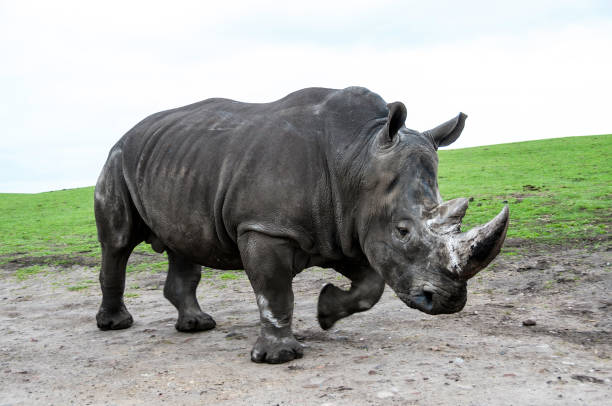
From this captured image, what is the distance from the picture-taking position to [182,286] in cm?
618

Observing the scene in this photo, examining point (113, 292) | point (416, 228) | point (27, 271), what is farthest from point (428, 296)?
point (27, 271)

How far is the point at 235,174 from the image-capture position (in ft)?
16.2

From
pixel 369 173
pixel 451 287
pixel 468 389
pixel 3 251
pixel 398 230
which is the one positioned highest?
pixel 369 173

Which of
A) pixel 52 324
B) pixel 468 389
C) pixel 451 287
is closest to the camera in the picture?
pixel 468 389

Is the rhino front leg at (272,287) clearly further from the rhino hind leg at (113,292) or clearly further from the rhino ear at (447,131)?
the rhino hind leg at (113,292)

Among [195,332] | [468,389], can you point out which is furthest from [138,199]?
[468,389]

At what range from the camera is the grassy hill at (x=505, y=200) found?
11.8 meters

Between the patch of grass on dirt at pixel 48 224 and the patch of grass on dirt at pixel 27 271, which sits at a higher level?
the patch of grass on dirt at pixel 27 271

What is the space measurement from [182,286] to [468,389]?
322cm

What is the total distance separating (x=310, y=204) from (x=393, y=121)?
860mm

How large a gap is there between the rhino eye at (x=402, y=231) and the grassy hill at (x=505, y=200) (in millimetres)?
5940

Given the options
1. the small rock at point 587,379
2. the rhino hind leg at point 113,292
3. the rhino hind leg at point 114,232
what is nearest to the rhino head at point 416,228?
the small rock at point 587,379

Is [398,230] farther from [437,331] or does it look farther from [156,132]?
[156,132]

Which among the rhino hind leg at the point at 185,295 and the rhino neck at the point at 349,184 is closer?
the rhino neck at the point at 349,184
